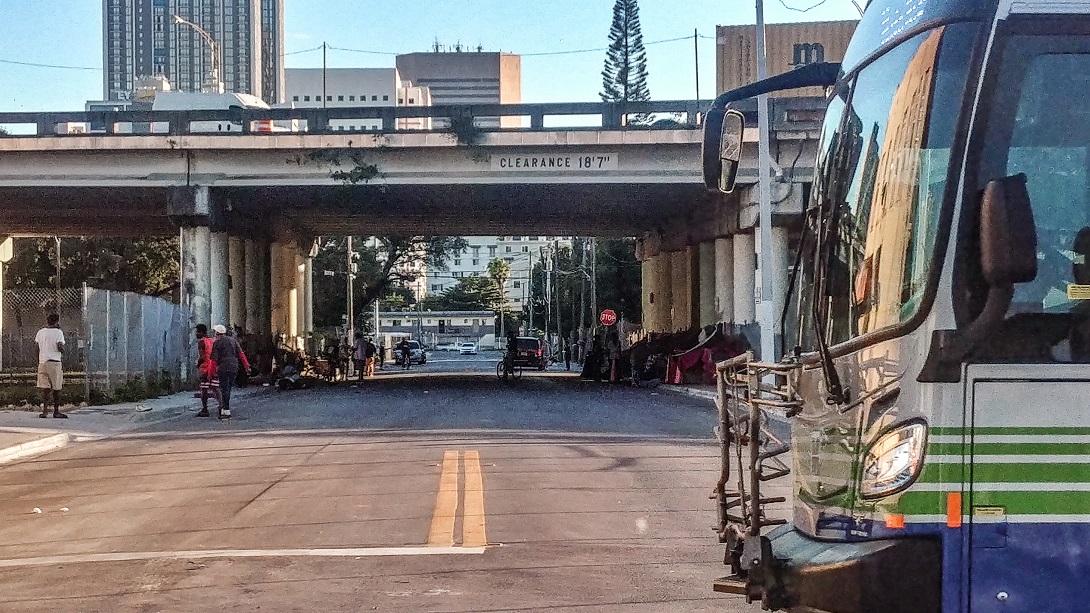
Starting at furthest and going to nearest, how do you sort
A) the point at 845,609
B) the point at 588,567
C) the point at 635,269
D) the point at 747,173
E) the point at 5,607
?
the point at 635,269
the point at 747,173
the point at 588,567
the point at 5,607
the point at 845,609

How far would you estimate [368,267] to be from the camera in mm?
71812

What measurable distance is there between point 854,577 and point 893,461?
0.46 metres

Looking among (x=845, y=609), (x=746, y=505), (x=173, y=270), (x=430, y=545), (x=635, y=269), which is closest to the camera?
(x=845, y=609)

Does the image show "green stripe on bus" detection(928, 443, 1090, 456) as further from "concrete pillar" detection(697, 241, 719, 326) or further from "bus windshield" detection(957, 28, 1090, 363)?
"concrete pillar" detection(697, 241, 719, 326)

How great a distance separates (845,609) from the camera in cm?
452

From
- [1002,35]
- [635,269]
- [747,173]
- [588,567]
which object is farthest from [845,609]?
[635,269]

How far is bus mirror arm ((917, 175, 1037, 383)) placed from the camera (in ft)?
13.6

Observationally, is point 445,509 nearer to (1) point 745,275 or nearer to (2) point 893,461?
(2) point 893,461

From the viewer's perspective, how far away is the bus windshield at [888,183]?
4.55m

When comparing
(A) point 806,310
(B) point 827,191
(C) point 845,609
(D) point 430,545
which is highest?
(B) point 827,191

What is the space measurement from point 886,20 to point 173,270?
61344 millimetres

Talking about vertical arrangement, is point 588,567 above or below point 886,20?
below

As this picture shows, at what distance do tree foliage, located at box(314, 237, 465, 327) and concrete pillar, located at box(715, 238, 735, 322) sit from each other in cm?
2775

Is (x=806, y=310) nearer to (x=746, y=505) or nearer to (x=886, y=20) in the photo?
(x=746, y=505)
